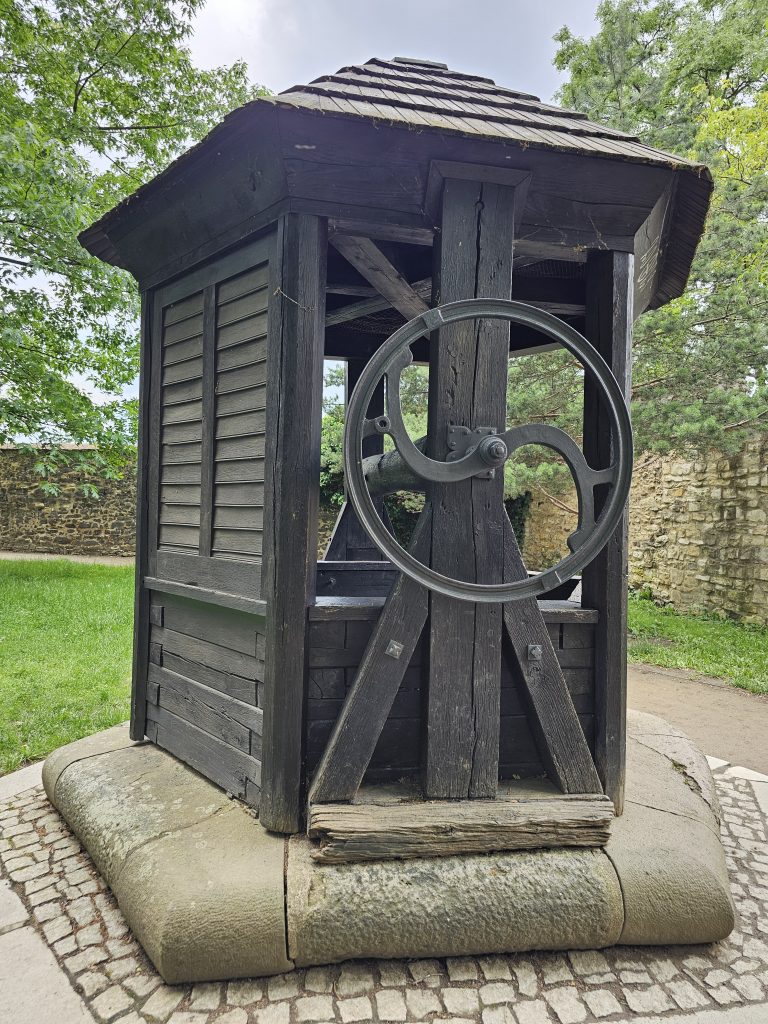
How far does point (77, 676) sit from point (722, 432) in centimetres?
720

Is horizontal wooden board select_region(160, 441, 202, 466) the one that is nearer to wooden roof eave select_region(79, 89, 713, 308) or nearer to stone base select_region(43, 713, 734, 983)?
wooden roof eave select_region(79, 89, 713, 308)

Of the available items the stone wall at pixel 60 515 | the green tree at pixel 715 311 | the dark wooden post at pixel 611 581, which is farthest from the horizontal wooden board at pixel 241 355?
the stone wall at pixel 60 515

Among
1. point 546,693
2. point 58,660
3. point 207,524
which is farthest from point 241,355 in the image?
point 58,660

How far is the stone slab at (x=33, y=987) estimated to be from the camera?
5.77 feet

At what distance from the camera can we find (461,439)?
2.24 meters

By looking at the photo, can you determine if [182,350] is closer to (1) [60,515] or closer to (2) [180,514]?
(2) [180,514]

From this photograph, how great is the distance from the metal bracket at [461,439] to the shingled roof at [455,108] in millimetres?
979

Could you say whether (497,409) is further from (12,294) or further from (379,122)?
(12,294)

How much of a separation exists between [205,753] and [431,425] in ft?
5.65

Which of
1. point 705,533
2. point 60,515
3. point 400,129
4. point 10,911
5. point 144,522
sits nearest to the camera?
point 400,129

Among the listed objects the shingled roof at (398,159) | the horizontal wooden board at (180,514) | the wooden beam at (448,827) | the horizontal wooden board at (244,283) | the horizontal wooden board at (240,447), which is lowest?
the wooden beam at (448,827)

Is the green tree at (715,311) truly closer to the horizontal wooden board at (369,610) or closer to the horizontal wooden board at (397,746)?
the horizontal wooden board at (369,610)

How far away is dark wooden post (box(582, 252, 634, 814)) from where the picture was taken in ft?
8.10

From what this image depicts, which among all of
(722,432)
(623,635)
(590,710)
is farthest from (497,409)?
(722,432)
